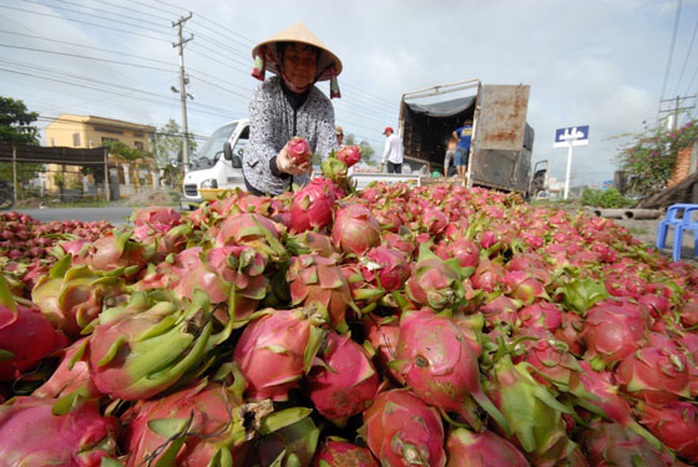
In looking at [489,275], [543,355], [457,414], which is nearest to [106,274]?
[457,414]

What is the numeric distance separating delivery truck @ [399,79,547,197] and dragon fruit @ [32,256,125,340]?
370 inches

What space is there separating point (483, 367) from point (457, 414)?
0.13m

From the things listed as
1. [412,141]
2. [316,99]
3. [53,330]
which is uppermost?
[412,141]

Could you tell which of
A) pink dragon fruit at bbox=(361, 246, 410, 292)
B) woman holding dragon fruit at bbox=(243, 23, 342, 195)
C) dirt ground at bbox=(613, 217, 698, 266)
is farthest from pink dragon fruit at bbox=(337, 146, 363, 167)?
dirt ground at bbox=(613, 217, 698, 266)

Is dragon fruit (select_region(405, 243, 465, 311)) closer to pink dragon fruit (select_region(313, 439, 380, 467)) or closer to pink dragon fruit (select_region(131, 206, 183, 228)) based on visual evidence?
pink dragon fruit (select_region(313, 439, 380, 467))

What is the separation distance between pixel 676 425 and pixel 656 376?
0.14m

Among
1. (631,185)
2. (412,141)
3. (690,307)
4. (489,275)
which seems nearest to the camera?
(489,275)

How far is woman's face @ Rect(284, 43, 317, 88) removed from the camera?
3.00 metres

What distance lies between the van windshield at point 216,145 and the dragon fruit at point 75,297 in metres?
9.43

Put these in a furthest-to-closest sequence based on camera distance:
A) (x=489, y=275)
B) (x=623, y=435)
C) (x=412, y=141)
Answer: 1. (x=412, y=141)
2. (x=489, y=275)
3. (x=623, y=435)

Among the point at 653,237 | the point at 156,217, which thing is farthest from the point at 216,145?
the point at 653,237

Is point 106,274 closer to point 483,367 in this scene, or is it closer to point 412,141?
point 483,367

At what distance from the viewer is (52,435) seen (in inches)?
22.7

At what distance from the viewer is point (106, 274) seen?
879 millimetres
